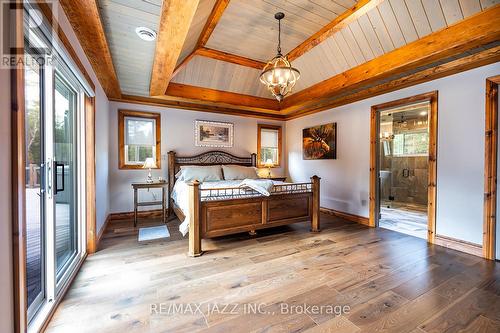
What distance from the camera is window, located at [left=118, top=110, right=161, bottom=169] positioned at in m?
4.41

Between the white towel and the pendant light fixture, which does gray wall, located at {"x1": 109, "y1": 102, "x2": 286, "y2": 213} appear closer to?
the white towel

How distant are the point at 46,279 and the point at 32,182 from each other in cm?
80

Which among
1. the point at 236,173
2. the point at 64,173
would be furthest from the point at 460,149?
the point at 64,173

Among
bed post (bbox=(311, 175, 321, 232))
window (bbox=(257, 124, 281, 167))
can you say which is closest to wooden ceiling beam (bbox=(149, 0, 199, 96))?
bed post (bbox=(311, 175, 321, 232))

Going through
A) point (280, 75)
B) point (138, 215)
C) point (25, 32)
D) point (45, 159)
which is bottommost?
point (138, 215)

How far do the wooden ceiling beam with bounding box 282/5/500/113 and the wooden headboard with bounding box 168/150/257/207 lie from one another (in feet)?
7.93

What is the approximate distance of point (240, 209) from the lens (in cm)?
320

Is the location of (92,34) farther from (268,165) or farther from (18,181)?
(268,165)

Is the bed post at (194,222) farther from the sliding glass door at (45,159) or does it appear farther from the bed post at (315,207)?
the bed post at (315,207)

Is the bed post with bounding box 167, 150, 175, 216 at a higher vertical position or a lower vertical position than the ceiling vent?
lower

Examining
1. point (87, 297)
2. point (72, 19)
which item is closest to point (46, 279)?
point (87, 297)

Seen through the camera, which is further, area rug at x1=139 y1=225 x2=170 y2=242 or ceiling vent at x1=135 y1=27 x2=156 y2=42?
area rug at x1=139 y1=225 x2=170 y2=242

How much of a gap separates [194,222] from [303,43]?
10.7 ft

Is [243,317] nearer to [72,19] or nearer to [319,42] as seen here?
[72,19]
